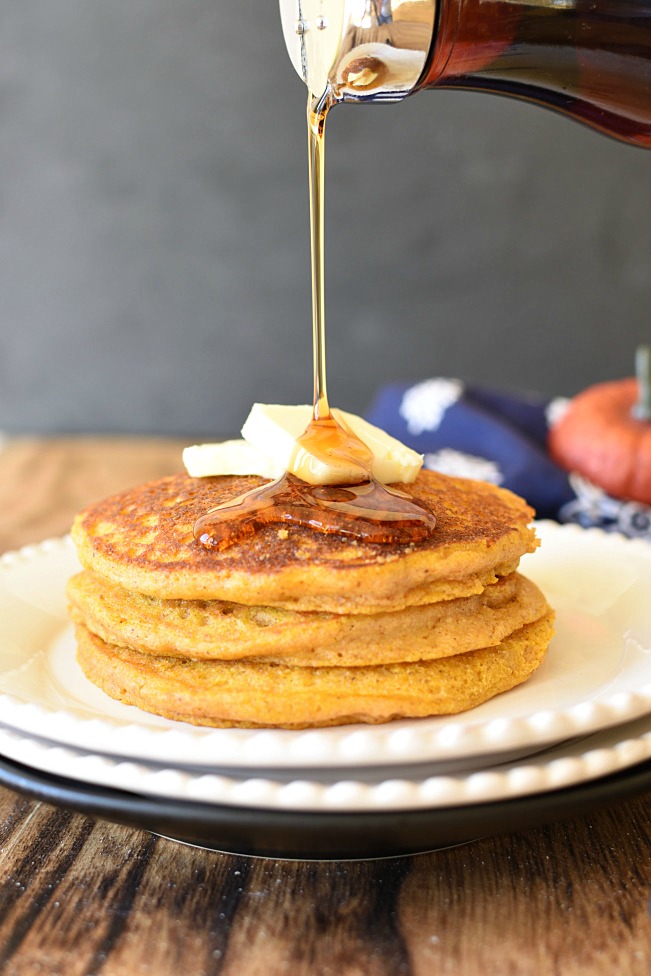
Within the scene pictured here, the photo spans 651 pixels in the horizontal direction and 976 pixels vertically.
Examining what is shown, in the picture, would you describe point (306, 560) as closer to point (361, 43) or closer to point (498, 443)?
point (361, 43)

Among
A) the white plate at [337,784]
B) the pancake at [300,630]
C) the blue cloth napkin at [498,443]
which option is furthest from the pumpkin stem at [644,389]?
the white plate at [337,784]

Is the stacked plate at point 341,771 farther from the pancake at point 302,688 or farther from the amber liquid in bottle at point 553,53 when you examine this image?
the amber liquid in bottle at point 553,53

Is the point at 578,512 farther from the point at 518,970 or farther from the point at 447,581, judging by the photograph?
the point at 518,970

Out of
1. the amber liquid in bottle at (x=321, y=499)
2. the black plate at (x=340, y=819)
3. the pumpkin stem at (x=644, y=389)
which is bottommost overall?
the pumpkin stem at (x=644, y=389)

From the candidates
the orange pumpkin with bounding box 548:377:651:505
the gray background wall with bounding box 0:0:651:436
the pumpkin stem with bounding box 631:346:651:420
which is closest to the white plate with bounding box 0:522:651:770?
the orange pumpkin with bounding box 548:377:651:505

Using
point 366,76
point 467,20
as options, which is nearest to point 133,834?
point 366,76
